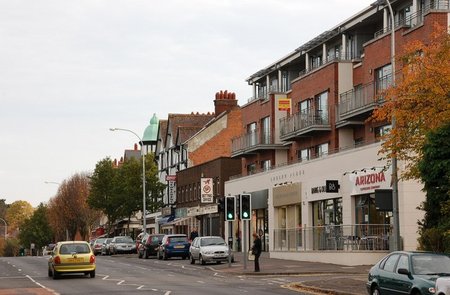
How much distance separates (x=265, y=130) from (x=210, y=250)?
18716mm

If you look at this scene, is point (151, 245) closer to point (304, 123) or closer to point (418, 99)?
point (304, 123)

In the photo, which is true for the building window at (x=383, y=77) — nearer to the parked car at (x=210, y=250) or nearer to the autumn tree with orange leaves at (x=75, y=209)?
the parked car at (x=210, y=250)

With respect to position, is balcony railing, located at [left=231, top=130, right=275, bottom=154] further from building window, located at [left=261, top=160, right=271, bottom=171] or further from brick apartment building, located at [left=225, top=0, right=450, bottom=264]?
building window, located at [left=261, top=160, right=271, bottom=171]

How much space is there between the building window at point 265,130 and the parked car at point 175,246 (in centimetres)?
1027

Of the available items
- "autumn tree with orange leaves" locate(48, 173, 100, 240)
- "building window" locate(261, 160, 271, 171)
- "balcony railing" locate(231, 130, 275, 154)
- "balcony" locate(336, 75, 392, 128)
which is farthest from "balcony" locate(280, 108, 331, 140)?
"autumn tree with orange leaves" locate(48, 173, 100, 240)

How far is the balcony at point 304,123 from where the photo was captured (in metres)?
51.7

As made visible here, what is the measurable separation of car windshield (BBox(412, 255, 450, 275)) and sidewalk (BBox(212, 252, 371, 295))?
4.67 metres

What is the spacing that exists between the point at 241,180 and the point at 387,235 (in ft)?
81.4

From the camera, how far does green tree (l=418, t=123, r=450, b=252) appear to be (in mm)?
29828

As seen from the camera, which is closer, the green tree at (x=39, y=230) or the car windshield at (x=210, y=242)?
the car windshield at (x=210, y=242)

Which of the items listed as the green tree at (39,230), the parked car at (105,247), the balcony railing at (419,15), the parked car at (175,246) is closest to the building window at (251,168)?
the parked car at (175,246)

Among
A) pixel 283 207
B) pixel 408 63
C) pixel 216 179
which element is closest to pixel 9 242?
pixel 216 179

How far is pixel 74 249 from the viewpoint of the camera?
35.4m

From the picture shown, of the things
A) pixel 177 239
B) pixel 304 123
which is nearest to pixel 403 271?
pixel 304 123
